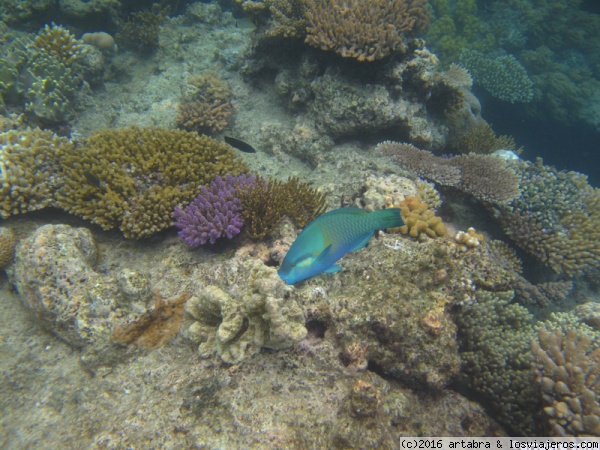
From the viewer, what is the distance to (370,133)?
6621mm

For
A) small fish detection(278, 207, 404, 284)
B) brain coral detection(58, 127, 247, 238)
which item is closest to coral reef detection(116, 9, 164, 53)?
brain coral detection(58, 127, 247, 238)

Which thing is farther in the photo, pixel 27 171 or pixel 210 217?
pixel 27 171

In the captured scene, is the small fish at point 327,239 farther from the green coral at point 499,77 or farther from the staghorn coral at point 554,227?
the green coral at point 499,77

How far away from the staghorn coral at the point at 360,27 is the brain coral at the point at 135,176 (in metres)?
3.06

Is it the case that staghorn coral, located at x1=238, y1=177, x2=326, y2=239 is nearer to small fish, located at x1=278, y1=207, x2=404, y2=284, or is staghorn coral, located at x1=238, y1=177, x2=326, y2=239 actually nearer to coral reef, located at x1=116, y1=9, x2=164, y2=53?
small fish, located at x1=278, y1=207, x2=404, y2=284

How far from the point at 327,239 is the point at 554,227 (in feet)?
19.1

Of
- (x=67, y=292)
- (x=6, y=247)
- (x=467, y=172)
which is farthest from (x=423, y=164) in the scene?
(x=6, y=247)

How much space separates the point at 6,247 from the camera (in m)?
4.09

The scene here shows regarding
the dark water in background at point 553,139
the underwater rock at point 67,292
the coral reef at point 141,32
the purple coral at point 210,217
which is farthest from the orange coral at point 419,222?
the dark water in background at point 553,139

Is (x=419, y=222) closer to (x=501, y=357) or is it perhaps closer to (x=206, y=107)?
(x=501, y=357)

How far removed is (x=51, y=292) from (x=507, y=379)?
194 inches

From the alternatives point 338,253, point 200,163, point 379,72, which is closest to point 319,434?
point 338,253

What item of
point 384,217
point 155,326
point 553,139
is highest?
point 384,217

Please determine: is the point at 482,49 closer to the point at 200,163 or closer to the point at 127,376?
the point at 200,163
